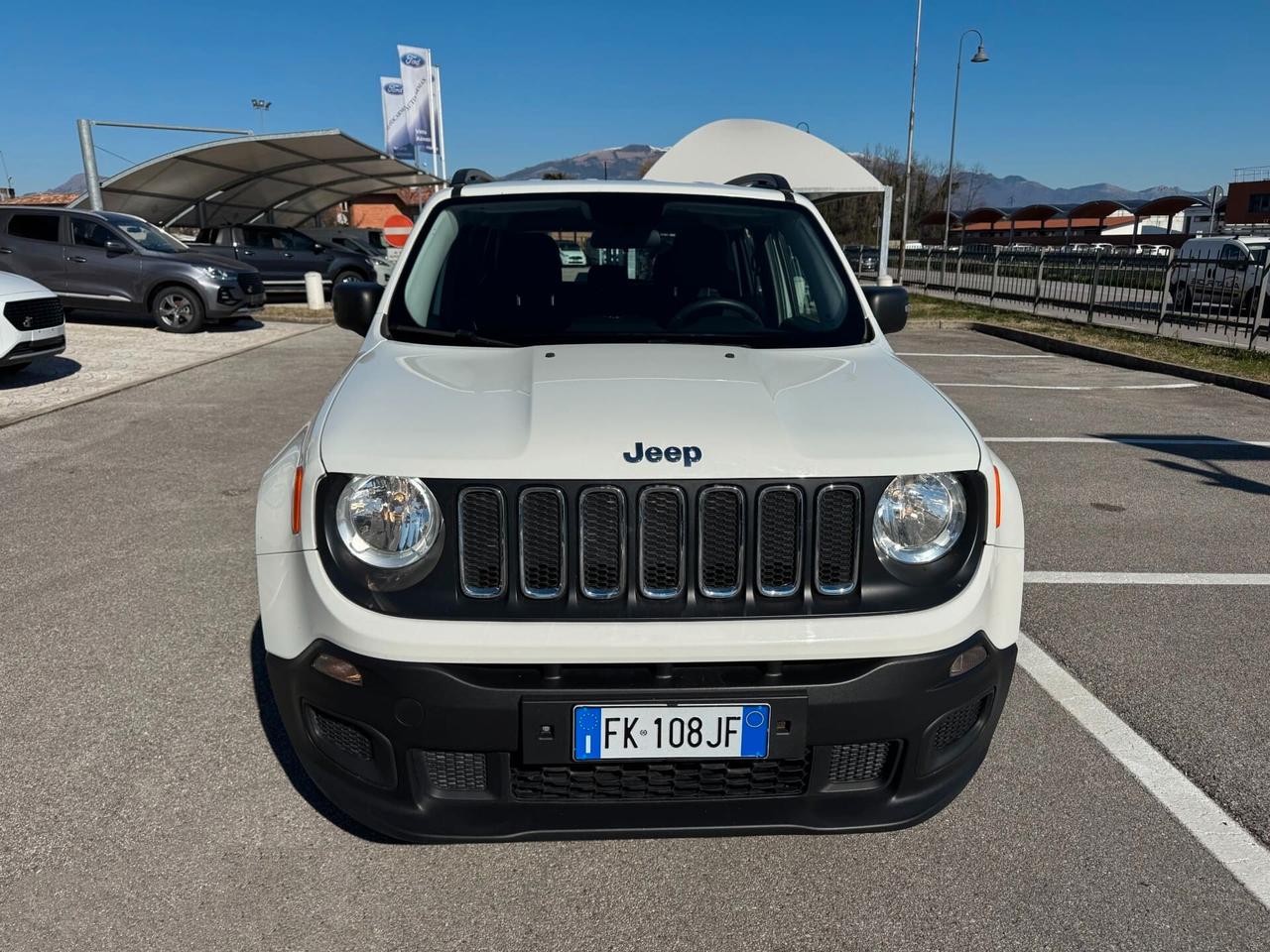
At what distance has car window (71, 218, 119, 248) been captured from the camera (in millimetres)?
13961

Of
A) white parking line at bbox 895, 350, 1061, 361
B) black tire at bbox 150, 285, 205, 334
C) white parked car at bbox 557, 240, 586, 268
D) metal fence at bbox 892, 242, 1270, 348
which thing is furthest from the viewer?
black tire at bbox 150, 285, 205, 334

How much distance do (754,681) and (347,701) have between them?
922mm

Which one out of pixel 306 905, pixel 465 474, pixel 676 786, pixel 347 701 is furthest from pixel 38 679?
pixel 676 786

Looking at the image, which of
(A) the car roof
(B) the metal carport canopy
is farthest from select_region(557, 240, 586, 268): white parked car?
(B) the metal carport canopy

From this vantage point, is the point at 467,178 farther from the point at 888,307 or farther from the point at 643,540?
the point at 643,540

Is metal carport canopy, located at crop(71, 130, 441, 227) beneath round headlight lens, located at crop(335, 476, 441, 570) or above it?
above

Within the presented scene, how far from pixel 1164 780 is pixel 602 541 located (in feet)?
6.72

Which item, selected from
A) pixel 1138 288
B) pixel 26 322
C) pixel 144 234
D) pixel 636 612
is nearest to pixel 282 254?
pixel 144 234

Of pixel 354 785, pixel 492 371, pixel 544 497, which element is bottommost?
pixel 354 785

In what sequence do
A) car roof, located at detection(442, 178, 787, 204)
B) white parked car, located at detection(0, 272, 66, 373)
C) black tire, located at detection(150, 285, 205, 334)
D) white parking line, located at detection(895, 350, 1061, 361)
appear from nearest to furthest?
1. car roof, located at detection(442, 178, 787, 204)
2. white parked car, located at detection(0, 272, 66, 373)
3. white parking line, located at detection(895, 350, 1061, 361)
4. black tire, located at detection(150, 285, 205, 334)

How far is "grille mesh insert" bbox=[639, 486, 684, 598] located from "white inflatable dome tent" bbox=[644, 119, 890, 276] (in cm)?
2245

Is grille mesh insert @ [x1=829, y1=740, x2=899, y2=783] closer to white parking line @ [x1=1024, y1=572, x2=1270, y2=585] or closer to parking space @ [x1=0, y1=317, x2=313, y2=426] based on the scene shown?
white parking line @ [x1=1024, y1=572, x2=1270, y2=585]

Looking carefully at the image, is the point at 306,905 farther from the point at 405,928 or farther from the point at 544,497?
the point at 544,497

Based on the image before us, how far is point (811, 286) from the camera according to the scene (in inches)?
142
